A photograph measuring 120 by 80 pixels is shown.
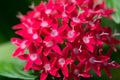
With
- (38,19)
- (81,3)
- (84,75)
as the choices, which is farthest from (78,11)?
(84,75)

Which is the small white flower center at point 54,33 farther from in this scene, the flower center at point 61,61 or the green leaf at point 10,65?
the green leaf at point 10,65

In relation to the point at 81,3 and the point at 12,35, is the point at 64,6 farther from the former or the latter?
the point at 12,35

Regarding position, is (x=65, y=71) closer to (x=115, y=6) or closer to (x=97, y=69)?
(x=97, y=69)

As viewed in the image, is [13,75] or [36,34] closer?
[36,34]

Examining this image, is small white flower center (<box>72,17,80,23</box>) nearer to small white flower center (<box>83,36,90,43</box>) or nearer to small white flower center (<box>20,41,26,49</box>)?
small white flower center (<box>83,36,90,43</box>)

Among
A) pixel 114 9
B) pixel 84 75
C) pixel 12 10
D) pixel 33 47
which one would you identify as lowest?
pixel 84 75

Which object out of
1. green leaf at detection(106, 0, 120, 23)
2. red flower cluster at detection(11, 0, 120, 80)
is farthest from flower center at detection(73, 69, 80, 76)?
green leaf at detection(106, 0, 120, 23)

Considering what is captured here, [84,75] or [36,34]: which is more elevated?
[36,34]
